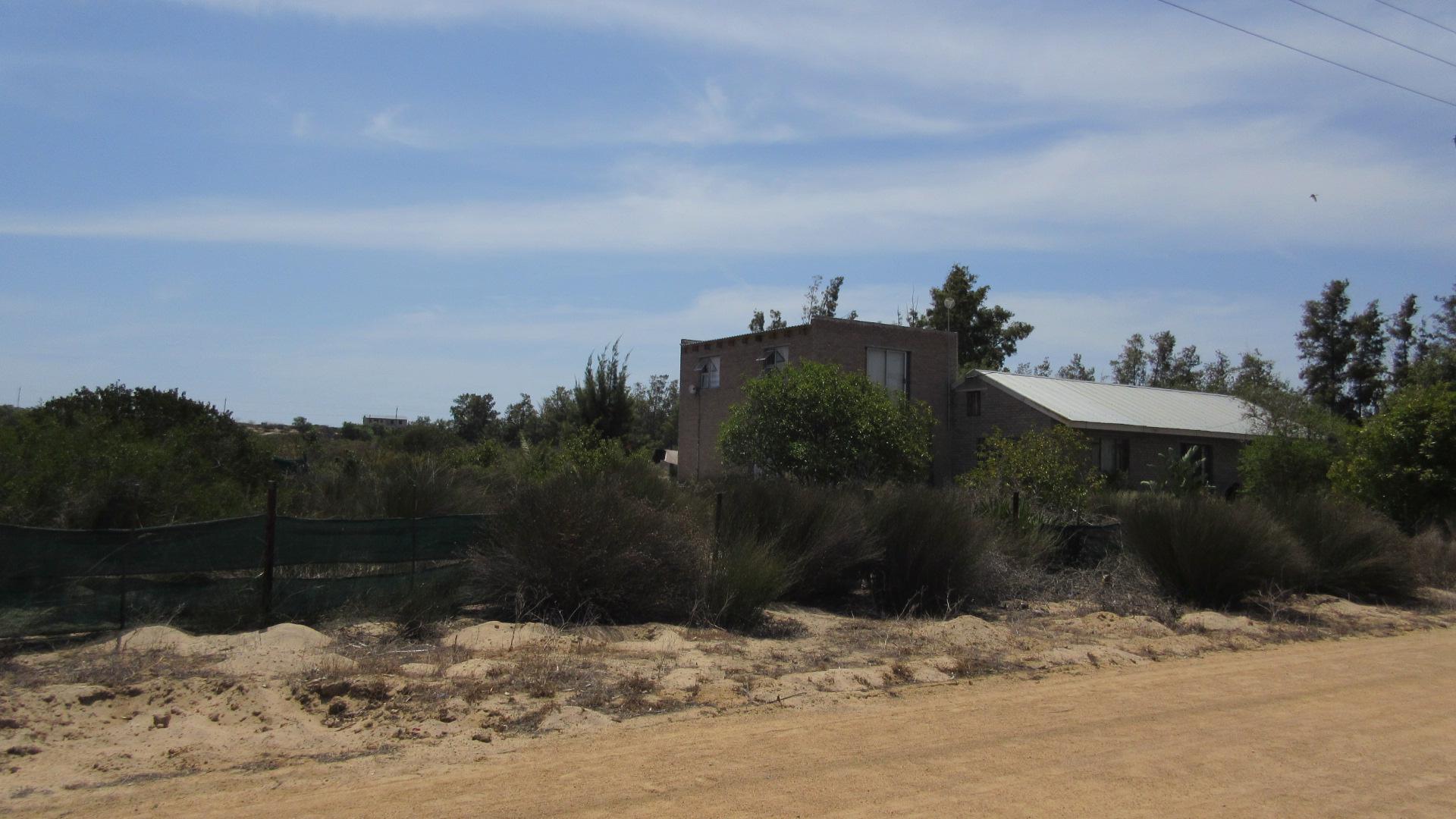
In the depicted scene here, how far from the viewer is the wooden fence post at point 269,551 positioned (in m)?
10.4

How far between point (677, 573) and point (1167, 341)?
6978 centimetres

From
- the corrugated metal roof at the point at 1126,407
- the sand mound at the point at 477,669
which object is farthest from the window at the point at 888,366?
the sand mound at the point at 477,669

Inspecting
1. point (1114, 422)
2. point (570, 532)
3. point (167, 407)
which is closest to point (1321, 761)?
point (570, 532)

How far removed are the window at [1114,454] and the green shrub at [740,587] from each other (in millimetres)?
23405

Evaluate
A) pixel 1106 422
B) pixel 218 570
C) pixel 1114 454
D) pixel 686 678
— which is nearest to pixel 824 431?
pixel 1106 422

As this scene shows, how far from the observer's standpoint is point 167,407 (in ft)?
54.2

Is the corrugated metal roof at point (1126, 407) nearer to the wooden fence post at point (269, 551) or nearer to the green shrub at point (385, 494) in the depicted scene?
the green shrub at point (385, 494)

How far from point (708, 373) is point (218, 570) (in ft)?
84.6

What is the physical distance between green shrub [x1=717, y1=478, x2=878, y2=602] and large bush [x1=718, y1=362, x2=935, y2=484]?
362 inches

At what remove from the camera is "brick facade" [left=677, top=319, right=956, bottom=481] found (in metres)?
31.7

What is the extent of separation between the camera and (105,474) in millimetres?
11977

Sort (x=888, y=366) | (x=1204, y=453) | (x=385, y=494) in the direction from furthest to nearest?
(x=1204, y=453) → (x=888, y=366) → (x=385, y=494)

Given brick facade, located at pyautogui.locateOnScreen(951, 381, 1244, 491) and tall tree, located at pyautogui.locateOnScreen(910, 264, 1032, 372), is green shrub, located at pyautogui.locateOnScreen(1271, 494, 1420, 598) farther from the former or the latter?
tall tree, located at pyautogui.locateOnScreen(910, 264, 1032, 372)

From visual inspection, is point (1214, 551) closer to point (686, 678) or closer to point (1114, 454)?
point (686, 678)
